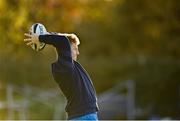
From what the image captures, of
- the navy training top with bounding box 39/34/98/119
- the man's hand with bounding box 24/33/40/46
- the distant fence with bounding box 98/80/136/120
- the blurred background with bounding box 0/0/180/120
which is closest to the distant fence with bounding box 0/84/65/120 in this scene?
the blurred background with bounding box 0/0/180/120

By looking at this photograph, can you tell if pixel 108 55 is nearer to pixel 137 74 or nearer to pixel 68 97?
pixel 137 74

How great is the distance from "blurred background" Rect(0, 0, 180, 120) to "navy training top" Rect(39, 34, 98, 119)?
10040mm

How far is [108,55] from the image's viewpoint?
25656mm

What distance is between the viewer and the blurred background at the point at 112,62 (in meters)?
17.3

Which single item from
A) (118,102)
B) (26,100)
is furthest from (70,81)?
(26,100)

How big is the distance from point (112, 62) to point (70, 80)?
17214mm

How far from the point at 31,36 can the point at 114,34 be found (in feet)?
61.7

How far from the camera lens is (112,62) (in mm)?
23109

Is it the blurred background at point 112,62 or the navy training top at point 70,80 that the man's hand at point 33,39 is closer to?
the navy training top at point 70,80

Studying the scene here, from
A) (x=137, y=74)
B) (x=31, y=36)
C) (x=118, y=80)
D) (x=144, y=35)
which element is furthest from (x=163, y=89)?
(x=31, y=36)

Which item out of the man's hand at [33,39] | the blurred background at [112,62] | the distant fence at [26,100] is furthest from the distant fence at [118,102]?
the man's hand at [33,39]

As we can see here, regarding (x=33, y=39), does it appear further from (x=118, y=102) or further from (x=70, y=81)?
(x=118, y=102)

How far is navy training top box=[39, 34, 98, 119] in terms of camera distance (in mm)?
5910

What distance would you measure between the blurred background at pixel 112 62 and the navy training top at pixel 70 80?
32.9 feet
